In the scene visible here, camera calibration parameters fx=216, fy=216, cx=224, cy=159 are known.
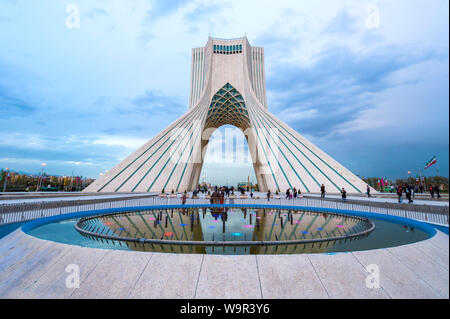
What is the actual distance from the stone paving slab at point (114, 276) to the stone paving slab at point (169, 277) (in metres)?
0.12

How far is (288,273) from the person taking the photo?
297 centimetres

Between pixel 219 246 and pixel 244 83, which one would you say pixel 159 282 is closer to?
Answer: pixel 219 246

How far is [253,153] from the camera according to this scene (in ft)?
99.6

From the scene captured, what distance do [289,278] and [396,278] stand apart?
1.45 metres

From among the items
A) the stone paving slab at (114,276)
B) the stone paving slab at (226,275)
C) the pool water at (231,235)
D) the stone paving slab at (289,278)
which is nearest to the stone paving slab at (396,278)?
the stone paving slab at (226,275)

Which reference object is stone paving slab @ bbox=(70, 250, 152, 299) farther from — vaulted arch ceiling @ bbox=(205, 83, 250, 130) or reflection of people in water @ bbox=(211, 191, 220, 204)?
vaulted arch ceiling @ bbox=(205, 83, 250, 130)

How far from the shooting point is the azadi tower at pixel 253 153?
17.7 meters

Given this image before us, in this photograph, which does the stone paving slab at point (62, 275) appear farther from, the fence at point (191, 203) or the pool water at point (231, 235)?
the fence at point (191, 203)

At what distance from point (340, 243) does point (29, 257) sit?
237 inches

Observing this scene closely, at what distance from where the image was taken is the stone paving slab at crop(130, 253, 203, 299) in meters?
2.76

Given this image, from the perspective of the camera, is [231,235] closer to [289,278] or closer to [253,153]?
[289,278]

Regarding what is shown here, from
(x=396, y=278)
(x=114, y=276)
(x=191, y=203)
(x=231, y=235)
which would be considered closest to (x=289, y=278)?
(x=396, y=278)

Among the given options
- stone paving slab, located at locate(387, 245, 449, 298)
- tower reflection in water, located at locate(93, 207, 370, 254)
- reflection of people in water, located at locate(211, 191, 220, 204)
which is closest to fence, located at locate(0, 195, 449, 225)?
reflection of people in water, located at locate(211, 191, 220, 204)

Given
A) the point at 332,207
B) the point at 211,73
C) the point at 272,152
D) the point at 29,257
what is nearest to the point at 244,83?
the point at 211,73
